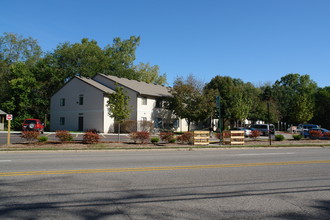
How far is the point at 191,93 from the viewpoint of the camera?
40438mm

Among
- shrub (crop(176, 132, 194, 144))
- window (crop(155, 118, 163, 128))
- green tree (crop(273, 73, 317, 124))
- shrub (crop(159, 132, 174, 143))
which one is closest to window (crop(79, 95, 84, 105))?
window (crop(155, 118, 163, 128))

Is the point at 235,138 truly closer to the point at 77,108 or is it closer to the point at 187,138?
the point at 187,138

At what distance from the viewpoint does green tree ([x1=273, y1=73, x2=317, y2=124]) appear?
188ft

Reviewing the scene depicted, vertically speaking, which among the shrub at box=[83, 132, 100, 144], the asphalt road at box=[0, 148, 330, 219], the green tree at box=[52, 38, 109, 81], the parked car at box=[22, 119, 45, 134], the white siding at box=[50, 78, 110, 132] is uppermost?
the green tree at box=[52, 38, 109, 81]

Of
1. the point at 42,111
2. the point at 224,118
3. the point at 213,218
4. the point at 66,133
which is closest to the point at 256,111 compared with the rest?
the point at 224,118

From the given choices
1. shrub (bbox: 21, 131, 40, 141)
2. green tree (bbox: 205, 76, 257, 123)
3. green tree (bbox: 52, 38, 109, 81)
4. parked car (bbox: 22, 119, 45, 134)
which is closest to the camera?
shrub (bbox: 21, 131, 40, 141)

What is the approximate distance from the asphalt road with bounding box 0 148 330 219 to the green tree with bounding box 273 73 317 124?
53.4 meters

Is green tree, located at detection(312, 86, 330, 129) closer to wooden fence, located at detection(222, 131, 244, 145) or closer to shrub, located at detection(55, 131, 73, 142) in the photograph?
wooden fence, located at detection(222, 131, 244, 145)

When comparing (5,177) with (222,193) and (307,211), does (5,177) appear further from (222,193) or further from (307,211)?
(307,211)

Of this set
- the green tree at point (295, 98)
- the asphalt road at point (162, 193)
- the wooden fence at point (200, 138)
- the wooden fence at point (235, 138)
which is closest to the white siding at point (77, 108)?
the wooden fence at point (200, 138)

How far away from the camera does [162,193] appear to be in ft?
20.1

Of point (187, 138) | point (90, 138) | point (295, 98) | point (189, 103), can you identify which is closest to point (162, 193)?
point (90, 138)

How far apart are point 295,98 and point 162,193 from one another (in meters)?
69.8

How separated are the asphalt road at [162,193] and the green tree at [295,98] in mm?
53366
